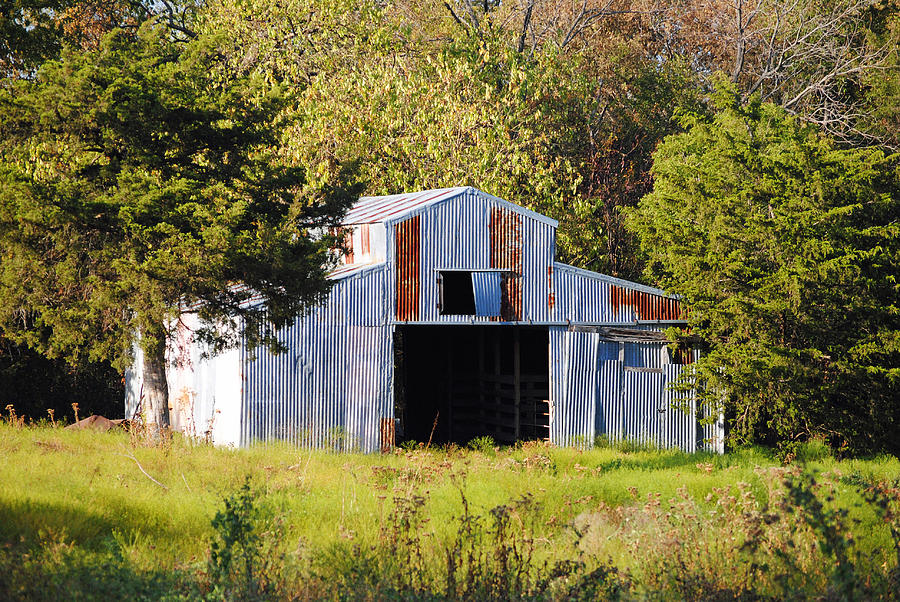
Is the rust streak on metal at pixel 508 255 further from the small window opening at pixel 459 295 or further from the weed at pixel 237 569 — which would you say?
the weed at pixel 237 569

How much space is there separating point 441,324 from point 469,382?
6.58 meters

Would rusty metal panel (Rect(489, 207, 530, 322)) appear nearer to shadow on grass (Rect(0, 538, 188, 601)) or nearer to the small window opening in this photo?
the small window opening

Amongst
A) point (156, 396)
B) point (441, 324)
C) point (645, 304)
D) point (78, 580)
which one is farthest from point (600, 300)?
point (78, 580)

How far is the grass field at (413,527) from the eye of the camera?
715 cm

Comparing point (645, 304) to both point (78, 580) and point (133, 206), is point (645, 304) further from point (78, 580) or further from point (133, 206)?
point (78, 580)

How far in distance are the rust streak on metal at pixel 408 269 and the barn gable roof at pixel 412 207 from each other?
29 centimetres

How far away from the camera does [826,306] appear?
64.1ft

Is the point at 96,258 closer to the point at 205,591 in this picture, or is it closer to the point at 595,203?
the point at 205,591

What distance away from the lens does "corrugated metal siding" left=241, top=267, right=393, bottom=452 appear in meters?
18.3

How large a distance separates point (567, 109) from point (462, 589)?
2654 centimetres

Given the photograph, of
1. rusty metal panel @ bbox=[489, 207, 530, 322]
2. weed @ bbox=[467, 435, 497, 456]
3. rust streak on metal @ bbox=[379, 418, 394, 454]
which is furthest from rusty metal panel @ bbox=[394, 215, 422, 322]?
weed @ bbox=[467, 435, 497, 456]

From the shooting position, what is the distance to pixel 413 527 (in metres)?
10.6

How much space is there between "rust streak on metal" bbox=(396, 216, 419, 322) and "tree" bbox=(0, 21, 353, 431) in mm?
4049

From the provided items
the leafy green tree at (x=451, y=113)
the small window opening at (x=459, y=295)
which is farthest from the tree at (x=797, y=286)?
the leafy green tree at (x=451, y=113)
